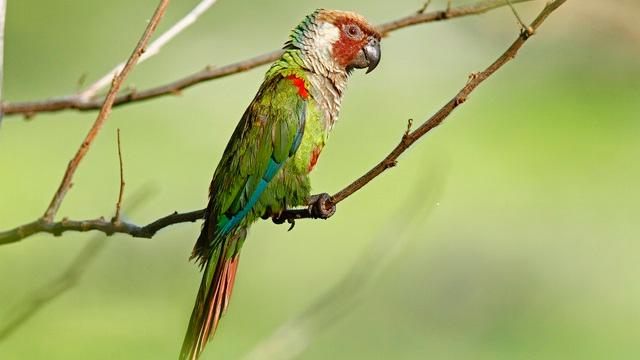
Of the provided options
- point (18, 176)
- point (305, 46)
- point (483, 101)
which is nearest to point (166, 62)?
point (18, 176)

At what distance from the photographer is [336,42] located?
7.82 feet

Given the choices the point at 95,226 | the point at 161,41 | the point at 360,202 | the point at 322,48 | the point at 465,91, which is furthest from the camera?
the point at 360,202

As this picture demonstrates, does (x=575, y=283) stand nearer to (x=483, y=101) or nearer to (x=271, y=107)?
A: (x=483, y=101)

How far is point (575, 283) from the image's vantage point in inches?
240

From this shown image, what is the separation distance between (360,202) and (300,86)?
3.66 meters

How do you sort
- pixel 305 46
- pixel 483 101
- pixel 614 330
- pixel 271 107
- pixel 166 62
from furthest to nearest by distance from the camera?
pixel 483 101
pixel 166 62
pixel 614 330
pixel 305 46
pixel 271 107

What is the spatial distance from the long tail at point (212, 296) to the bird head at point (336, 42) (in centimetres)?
55

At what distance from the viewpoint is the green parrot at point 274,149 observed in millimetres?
1990

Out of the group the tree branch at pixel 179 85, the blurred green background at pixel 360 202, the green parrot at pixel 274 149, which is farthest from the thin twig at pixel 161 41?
the blurred green background at pixel 360 202

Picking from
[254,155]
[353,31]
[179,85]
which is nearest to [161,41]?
[179,85]

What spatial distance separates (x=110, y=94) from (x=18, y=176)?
4035mm

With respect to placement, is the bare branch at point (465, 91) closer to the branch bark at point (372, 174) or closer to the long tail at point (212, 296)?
the branch bark at point (372, 174)

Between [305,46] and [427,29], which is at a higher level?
[427,29]

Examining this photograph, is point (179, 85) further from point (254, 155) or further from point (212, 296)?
point (212, 296)
